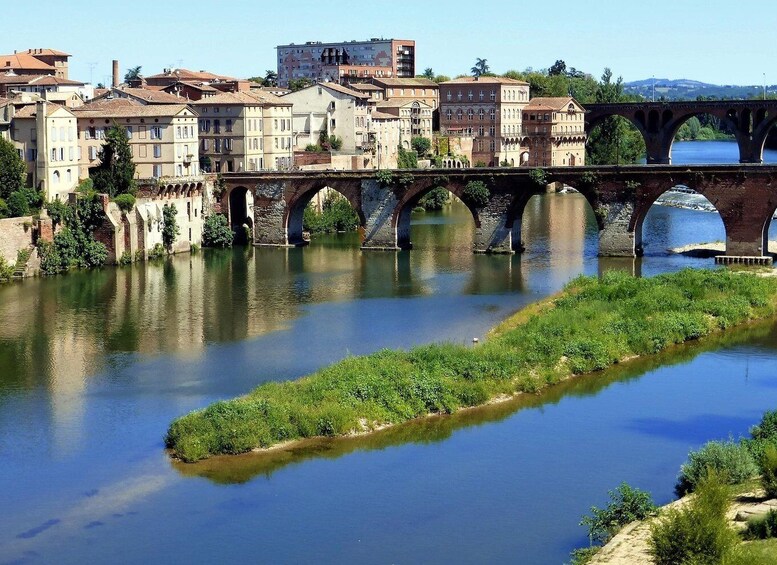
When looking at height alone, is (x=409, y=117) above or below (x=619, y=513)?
above

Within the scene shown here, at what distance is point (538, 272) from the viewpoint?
73812 mm

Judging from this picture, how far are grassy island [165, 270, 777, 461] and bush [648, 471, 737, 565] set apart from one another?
1392 centimetres

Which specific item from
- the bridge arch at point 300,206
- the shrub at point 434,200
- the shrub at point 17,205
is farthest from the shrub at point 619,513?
the shrub at point 434,200

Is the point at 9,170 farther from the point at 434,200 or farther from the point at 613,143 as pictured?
the point at 613,143

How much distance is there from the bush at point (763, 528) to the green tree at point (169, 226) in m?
53.8

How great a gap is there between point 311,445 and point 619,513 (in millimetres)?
10671

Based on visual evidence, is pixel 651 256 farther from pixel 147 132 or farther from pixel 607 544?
pixel 607 544

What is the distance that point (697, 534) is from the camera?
30.4 meters

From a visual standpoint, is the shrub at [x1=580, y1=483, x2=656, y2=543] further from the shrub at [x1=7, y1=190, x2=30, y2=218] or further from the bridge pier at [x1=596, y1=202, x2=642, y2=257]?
the shrub at [x1=7, y1=190, x2=30, y2=218]

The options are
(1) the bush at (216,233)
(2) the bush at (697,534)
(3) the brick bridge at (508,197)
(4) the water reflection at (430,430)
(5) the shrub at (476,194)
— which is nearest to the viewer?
(2) the bush at (697,534)

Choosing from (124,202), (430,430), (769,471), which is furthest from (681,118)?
(769,471)

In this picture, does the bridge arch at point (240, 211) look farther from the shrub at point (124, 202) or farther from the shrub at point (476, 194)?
the shrub at point (476, 194)

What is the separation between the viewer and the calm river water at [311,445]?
3509cm

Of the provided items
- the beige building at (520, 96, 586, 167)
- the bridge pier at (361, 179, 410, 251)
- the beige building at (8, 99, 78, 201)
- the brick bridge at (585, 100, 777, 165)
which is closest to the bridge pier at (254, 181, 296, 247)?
the bridge pier at (361, 179, 410, 251)
